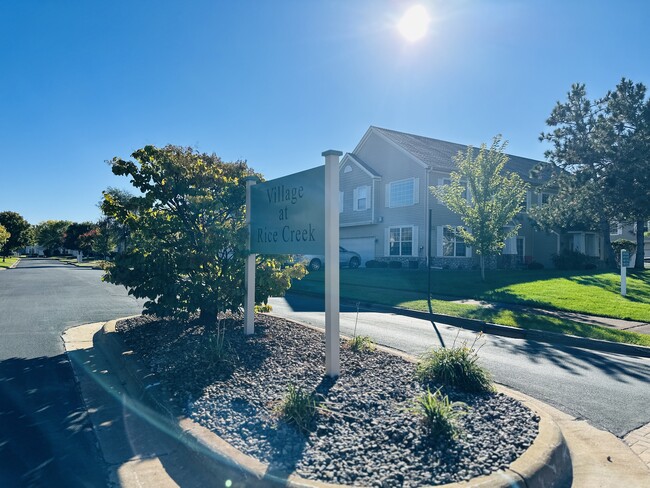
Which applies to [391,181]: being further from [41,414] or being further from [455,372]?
[41,414]

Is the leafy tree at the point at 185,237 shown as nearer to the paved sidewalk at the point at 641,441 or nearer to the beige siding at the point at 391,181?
the paved sidewalk at the point at 641,441

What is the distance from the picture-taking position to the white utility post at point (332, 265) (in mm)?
5137

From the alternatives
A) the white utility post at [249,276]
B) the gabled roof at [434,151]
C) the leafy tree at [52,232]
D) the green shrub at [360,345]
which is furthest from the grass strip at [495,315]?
the leafy tree at [52,232]

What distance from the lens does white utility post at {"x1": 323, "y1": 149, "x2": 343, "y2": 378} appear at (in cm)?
514

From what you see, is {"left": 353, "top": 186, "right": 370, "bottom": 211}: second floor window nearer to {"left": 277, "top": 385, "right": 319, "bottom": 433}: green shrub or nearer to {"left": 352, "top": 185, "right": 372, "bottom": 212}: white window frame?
{"left": 352, "top": 185, "right": 372, "bottom": 212}: white window frame

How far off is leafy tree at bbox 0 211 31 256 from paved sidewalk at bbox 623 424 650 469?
8124cm

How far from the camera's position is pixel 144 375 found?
5.48 meters

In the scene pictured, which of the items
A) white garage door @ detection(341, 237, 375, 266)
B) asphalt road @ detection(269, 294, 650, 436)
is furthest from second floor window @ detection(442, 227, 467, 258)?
asphalt road @ detection(269, 294, 650, 436)

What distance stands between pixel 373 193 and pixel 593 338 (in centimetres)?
2012

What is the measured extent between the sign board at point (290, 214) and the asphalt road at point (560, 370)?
1.66 m

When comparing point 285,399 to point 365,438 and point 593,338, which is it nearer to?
point 365,438

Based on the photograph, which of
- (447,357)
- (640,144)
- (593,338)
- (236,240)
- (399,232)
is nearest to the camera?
(447,357)

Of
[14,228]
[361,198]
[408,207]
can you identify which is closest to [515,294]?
[408,207]

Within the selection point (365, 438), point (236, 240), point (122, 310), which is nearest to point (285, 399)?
point (365, 438)
